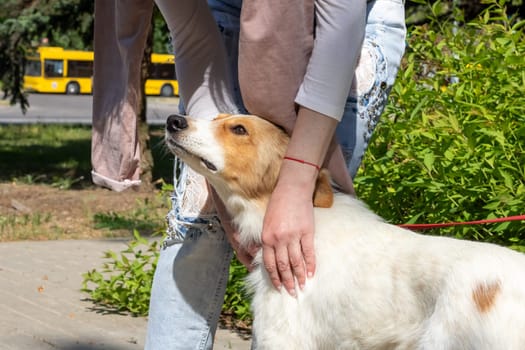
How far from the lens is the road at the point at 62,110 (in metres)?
27.1

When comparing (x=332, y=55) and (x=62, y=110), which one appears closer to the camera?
(x=332, y=55)

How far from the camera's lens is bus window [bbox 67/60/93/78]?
1578 inches

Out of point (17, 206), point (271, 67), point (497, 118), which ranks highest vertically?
point (271, 67)

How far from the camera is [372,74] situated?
2.96 m

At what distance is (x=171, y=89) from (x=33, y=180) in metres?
29.3

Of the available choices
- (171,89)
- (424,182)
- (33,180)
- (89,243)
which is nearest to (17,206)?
(89,243)

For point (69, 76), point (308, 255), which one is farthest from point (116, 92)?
point (69, 76)

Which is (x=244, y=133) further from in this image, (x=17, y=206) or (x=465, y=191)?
(x=17, y=206)

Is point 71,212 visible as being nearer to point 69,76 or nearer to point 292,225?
point 292,225

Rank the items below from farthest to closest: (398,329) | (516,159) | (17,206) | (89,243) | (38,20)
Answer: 1. (38,20)
2. (17,206)
3. (89,243)
4. (516,159)
5. (398,329)

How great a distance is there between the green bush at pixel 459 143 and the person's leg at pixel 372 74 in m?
0.97

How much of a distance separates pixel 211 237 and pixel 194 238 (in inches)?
2.3

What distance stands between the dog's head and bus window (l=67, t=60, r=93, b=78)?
38.2 meters

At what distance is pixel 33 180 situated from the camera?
41.9 ft
